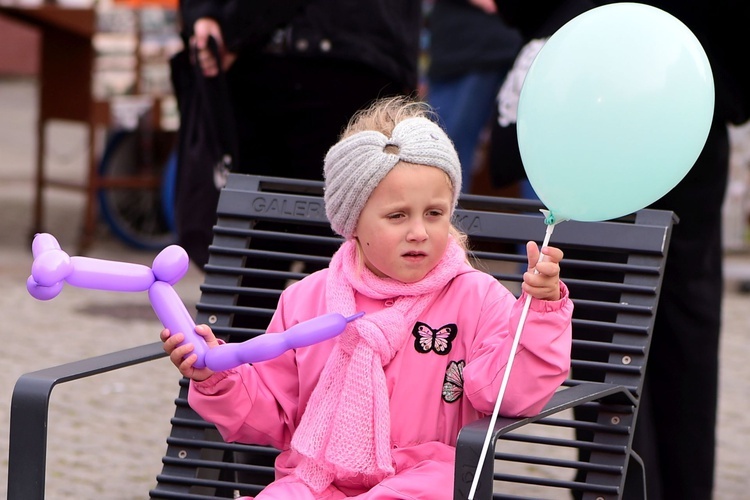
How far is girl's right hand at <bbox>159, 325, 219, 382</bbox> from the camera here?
8.07 feet

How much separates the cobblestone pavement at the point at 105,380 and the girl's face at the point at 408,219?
1846 mm

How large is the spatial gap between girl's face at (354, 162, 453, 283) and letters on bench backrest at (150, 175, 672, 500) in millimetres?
397

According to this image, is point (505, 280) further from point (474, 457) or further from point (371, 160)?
point (474, 457)

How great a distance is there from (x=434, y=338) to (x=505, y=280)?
2.02 feet

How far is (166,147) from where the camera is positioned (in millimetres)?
8367

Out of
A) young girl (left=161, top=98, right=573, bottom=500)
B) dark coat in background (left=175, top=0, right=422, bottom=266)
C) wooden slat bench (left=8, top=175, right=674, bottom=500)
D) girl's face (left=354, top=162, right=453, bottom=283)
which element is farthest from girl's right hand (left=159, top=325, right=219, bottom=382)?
dark coat in background (left=175, top=0, right=422, bottom=266)

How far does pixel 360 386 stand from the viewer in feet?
8.52

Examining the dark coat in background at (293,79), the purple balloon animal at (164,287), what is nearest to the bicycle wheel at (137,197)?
the dark coat in background at (293,79)

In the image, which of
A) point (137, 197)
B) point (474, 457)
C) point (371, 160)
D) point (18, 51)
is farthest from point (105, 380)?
point (18, 51)

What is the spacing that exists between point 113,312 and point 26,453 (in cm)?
427

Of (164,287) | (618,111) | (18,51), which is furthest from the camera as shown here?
(18,51)

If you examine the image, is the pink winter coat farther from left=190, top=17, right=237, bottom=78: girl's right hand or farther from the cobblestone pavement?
the cobblestone pavement

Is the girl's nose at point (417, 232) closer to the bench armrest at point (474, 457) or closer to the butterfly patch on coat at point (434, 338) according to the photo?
the butterfly patch on coat at point (434, 338)

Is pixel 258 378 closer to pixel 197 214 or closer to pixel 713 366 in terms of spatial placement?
pixel 197 214
